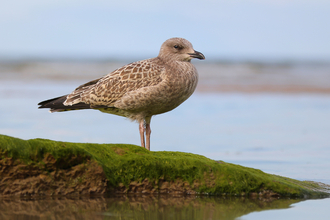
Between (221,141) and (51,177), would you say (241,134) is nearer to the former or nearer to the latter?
(221,141)

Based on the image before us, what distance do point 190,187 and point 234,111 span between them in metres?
9.34

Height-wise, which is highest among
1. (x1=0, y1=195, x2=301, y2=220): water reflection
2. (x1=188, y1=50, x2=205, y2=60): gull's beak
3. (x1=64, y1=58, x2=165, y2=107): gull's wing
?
(x1=188, y1=50, x2=205, y2=60): gull's beak

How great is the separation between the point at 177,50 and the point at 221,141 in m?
2.72

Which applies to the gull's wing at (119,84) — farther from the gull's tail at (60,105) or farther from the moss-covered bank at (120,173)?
the moss-covered bank at (120,173)

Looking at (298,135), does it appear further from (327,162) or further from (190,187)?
(190,187)

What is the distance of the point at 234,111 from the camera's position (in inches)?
588

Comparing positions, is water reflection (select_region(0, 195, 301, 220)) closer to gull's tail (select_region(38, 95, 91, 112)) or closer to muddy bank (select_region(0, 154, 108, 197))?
muddy bank (select_region(0, 154, 108, 197))

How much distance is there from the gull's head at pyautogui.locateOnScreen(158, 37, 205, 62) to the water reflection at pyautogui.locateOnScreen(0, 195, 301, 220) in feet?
10.7

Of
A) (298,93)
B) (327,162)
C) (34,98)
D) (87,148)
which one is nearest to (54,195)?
(87,148)

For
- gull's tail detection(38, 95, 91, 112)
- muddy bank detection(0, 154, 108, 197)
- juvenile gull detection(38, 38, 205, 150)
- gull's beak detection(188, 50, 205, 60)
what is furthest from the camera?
gull's tail detection(38, 95, 91, 112)

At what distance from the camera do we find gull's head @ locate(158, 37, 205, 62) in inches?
326

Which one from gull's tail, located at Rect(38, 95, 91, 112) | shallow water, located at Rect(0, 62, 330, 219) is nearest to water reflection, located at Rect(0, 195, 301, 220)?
shallow water, located at Rect(0, 62, 330, 219)

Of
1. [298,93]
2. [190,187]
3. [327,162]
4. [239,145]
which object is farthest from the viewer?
[298,93]

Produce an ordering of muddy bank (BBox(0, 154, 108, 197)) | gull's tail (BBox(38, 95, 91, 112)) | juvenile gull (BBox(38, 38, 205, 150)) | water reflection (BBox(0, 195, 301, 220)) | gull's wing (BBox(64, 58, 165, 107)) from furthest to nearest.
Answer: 1. gull's tail (BBox(38, 95, 91, 112))
2. gull's wing (BBox(64, 58, 165, 107))
3. juvenile gull (BBox(38, 38, 205, 150))
4. muddy bank (BBox(0, 154, 108, 197))
5. water reflection (BBox(0, 195, 301, 220))
